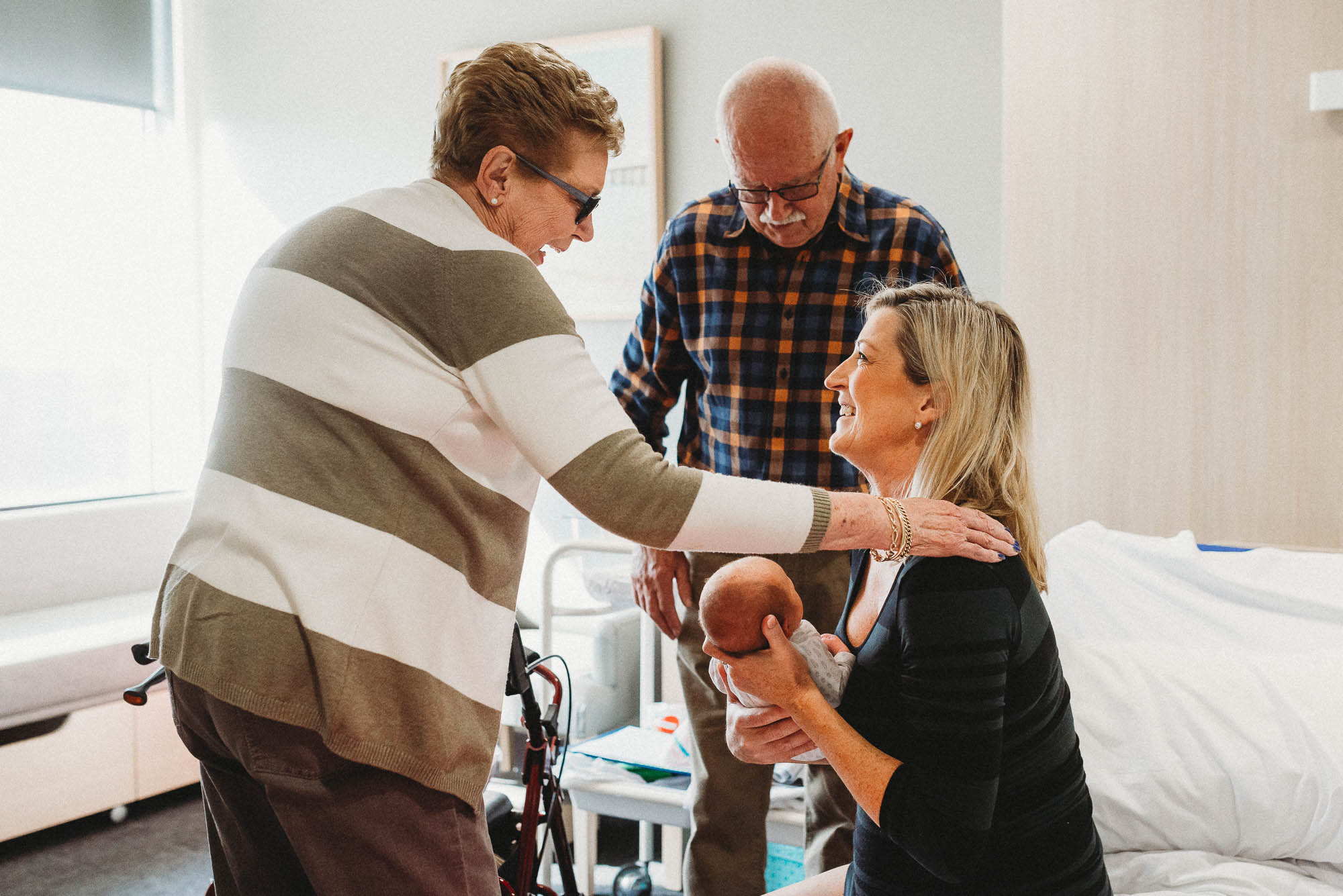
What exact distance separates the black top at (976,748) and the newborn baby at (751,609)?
96mm

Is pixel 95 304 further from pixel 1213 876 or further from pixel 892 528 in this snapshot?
pixel 1213 876

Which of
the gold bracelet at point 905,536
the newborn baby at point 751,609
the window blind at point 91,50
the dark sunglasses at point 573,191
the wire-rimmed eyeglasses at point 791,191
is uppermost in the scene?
the window blind at point 91,50

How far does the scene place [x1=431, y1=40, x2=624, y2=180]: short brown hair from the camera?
4.17ft

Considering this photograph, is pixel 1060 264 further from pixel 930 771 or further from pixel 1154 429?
pixel 930 771

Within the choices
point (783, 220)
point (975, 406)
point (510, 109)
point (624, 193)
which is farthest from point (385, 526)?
point (624, 193)

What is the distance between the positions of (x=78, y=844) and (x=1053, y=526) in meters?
2.91

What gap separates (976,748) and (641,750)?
1.42 meters

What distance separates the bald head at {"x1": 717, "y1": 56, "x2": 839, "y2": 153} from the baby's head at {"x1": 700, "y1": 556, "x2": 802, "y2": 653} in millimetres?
954

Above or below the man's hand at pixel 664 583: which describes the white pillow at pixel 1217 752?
below

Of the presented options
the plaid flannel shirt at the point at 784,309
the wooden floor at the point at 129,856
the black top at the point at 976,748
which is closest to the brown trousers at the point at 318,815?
the black top at the point at 976,748

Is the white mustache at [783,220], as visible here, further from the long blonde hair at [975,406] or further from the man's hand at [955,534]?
the man's hand at [955,534]

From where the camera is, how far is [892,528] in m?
1.22

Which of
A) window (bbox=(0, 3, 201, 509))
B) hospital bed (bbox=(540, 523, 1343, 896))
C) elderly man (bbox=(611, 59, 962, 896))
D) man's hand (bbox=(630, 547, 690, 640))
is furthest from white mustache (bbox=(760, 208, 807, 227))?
window (bbox=(0, 3, 201, 509))

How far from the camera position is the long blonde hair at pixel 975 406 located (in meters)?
1.38
